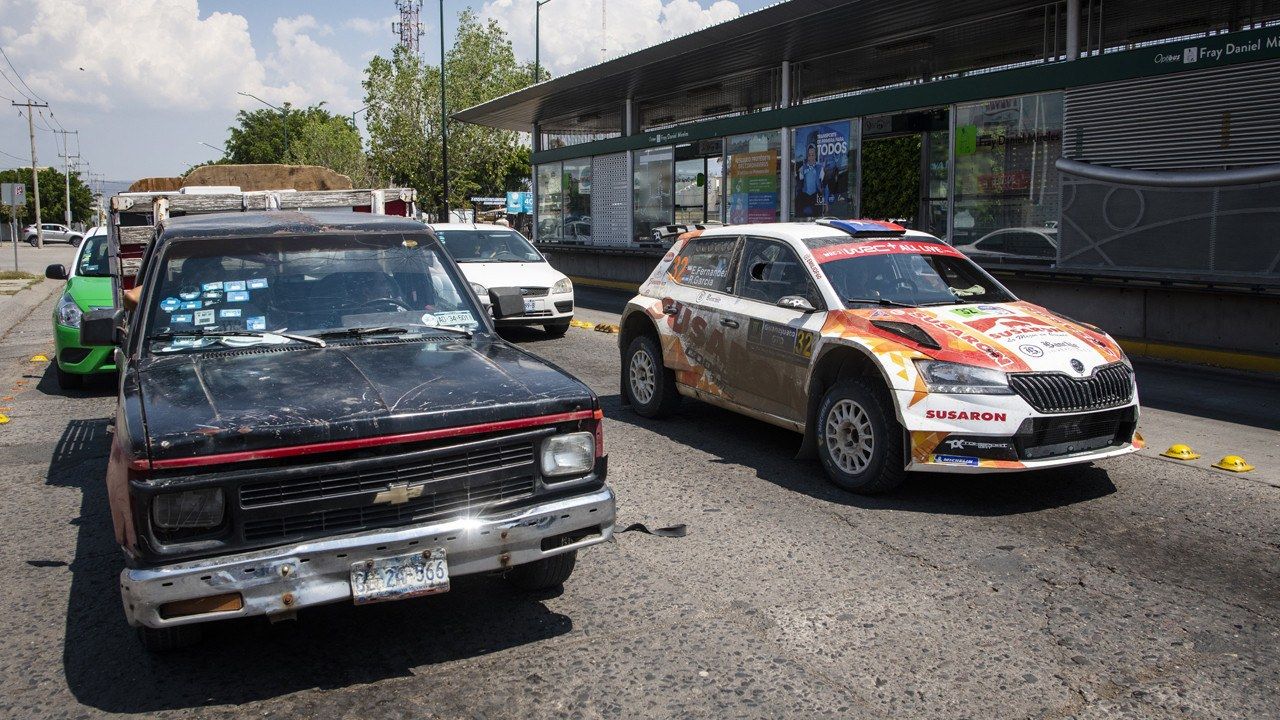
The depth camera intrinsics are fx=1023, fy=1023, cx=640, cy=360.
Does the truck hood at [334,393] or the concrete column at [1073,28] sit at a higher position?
the concrete column at [1073,28]

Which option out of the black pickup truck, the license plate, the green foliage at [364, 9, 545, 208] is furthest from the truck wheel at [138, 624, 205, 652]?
the green foliage at [364, 9, 545, 208]

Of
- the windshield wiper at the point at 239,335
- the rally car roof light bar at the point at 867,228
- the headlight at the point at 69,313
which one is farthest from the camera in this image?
the headlight at the point at 69,313

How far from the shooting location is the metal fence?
1227cm

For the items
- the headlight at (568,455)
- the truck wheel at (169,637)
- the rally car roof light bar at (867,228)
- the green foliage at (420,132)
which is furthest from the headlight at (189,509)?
the green foliage at (420,132)

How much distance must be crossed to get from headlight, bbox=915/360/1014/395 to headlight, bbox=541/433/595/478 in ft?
8.54

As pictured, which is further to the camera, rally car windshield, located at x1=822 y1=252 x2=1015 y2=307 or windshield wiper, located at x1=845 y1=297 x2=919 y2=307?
rally car windshield, located at x1=822 y1=252 x2=1015 y2=307

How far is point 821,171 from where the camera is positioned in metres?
19.5

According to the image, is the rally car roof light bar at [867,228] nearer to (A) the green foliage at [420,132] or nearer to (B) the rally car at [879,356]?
(B) the rally car at [879,356]

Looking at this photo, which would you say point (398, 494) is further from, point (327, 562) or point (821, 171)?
point (821, 171)

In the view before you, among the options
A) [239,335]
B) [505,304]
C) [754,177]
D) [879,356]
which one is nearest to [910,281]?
[879,356]

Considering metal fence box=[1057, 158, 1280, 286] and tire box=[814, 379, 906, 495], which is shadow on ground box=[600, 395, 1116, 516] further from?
metal fence box=[1057, 158, 1280, 286]

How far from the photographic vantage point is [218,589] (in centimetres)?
345

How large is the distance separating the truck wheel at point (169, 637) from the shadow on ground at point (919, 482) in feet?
12.2

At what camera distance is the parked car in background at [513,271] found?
14.5m
